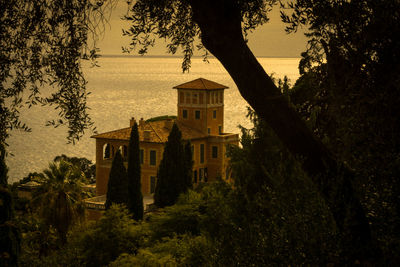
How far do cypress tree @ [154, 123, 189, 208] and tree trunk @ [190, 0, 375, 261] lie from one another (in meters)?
37.1

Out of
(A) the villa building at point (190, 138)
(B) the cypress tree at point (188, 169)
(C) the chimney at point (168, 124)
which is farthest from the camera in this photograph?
(C) the chimney at point (168, 124)

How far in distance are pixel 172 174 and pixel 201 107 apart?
59.0 feet

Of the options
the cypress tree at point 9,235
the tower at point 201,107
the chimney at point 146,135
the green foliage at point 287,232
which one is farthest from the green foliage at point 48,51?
the tower at point 201,107

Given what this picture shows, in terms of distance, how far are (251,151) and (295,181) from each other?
9465 mm

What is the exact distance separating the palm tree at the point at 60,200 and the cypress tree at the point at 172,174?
1005 centimetres

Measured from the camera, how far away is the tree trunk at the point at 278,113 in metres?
4.59

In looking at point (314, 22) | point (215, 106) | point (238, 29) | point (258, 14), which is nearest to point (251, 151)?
point (258, 14)

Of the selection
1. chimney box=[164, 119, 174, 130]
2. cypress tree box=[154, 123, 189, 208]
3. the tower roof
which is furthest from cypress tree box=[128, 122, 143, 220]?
the tower roof

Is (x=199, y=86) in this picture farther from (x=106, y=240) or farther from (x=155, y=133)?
(x=106, y=240)

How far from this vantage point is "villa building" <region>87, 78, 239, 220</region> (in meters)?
53.7

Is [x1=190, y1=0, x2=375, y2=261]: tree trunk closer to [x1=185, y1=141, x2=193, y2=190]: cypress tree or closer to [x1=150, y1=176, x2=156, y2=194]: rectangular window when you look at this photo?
[x1=185, y1=141, x2=193, y2=190]: cypress tree

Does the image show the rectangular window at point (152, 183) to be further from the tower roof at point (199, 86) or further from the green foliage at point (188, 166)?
the tower roof at point (199, 86)

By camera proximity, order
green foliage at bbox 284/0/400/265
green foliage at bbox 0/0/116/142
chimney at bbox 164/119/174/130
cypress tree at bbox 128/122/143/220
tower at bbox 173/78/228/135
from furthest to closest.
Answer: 1. tower at bbox 173/78/228/135
2. chimney at bbox 164/119/174/130
3. cypress tree at bbox 128/122/143/220
4. green foliage at bbox 0/0/116/142
5. green foliage at bbox 284/0/400/265

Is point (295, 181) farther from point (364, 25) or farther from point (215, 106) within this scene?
point (215, 106)
